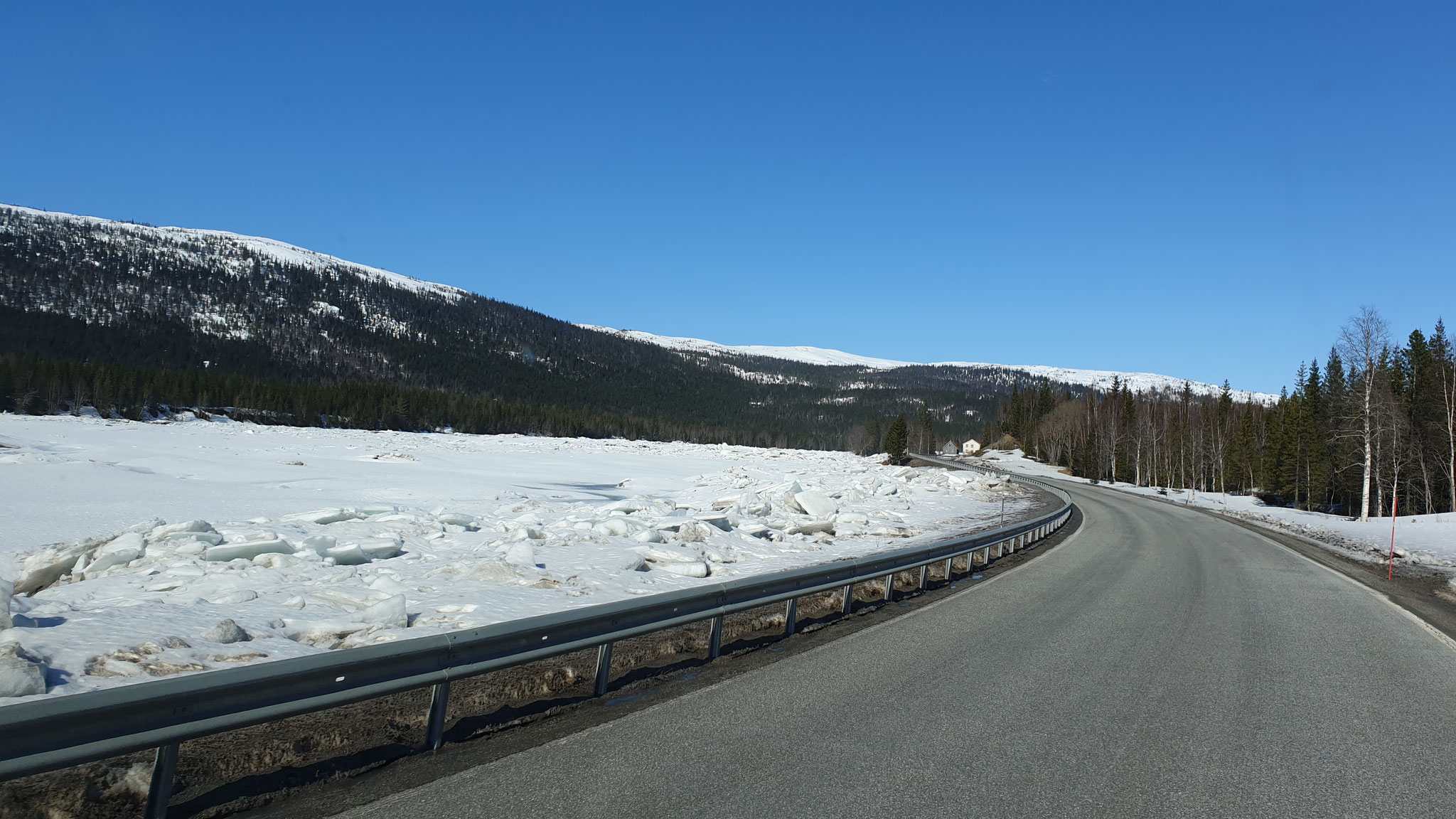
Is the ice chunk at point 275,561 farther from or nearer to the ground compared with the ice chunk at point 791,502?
nearer to the ground

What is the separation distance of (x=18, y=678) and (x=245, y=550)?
6.82 metres

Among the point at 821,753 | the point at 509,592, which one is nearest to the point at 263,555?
the point at 509,592

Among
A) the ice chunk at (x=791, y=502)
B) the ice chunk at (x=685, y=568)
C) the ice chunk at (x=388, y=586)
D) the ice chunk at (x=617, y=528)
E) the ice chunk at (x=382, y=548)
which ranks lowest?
the ice chunk at (x=382, y=548)

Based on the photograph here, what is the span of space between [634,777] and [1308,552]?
75.9 ft

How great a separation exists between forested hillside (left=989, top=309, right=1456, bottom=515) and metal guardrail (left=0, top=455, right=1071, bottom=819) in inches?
861

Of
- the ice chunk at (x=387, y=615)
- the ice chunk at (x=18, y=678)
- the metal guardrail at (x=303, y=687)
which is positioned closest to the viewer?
the metal guardrail at (x=303, y=687)

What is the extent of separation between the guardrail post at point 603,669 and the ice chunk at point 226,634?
12.5ft

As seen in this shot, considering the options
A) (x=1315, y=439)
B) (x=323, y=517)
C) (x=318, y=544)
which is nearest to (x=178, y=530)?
(x=318, y=544)

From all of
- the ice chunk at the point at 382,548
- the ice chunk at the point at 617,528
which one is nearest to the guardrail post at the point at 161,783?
→ the ice chunk at the point at 382,548

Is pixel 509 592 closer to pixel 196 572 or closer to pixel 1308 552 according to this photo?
pixel 196 572

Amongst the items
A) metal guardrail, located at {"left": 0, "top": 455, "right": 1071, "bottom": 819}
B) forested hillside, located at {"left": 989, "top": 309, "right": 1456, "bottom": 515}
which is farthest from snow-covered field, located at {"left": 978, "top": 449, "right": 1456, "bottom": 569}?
metal guardrail, located at {"left": 0, "top": 455, "right": 1071, "bottom": 819}

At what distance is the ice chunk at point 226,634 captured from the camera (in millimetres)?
7430

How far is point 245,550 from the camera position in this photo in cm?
1180

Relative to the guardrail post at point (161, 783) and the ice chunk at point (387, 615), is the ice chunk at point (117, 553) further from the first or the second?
the guardrail post at point (161, 783)
